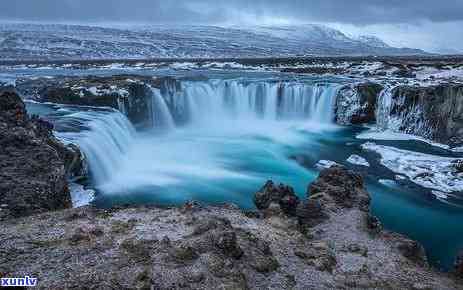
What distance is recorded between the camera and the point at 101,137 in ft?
80.0

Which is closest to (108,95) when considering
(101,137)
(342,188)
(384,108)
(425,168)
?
Answer: (101,137)

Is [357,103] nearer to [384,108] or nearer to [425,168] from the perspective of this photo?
[384,108]

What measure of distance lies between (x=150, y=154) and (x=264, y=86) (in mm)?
18456

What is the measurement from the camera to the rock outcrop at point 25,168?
42.9 ft

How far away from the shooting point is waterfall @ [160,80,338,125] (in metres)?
39.3

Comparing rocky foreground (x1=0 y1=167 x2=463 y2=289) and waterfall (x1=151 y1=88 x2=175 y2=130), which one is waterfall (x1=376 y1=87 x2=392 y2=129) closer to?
waterfall (x1=151 y1=88 x2=175 y2=130)

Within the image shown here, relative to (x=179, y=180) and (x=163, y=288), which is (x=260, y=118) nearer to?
(x=179, y=180)

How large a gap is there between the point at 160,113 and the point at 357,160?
17.1m

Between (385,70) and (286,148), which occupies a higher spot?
(385,70)

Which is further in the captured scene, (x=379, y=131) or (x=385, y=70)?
(x=385, y=70)

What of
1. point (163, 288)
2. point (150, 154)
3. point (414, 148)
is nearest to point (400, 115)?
point (414, 148)

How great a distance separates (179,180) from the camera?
22.5 meters

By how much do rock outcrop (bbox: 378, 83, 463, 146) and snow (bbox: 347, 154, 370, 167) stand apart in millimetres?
7282

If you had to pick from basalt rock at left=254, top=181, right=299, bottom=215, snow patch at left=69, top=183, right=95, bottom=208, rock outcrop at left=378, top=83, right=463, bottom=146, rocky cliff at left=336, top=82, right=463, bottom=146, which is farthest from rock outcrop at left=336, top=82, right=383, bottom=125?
snow patch at left=69, top=183, right=95, bottom=208
